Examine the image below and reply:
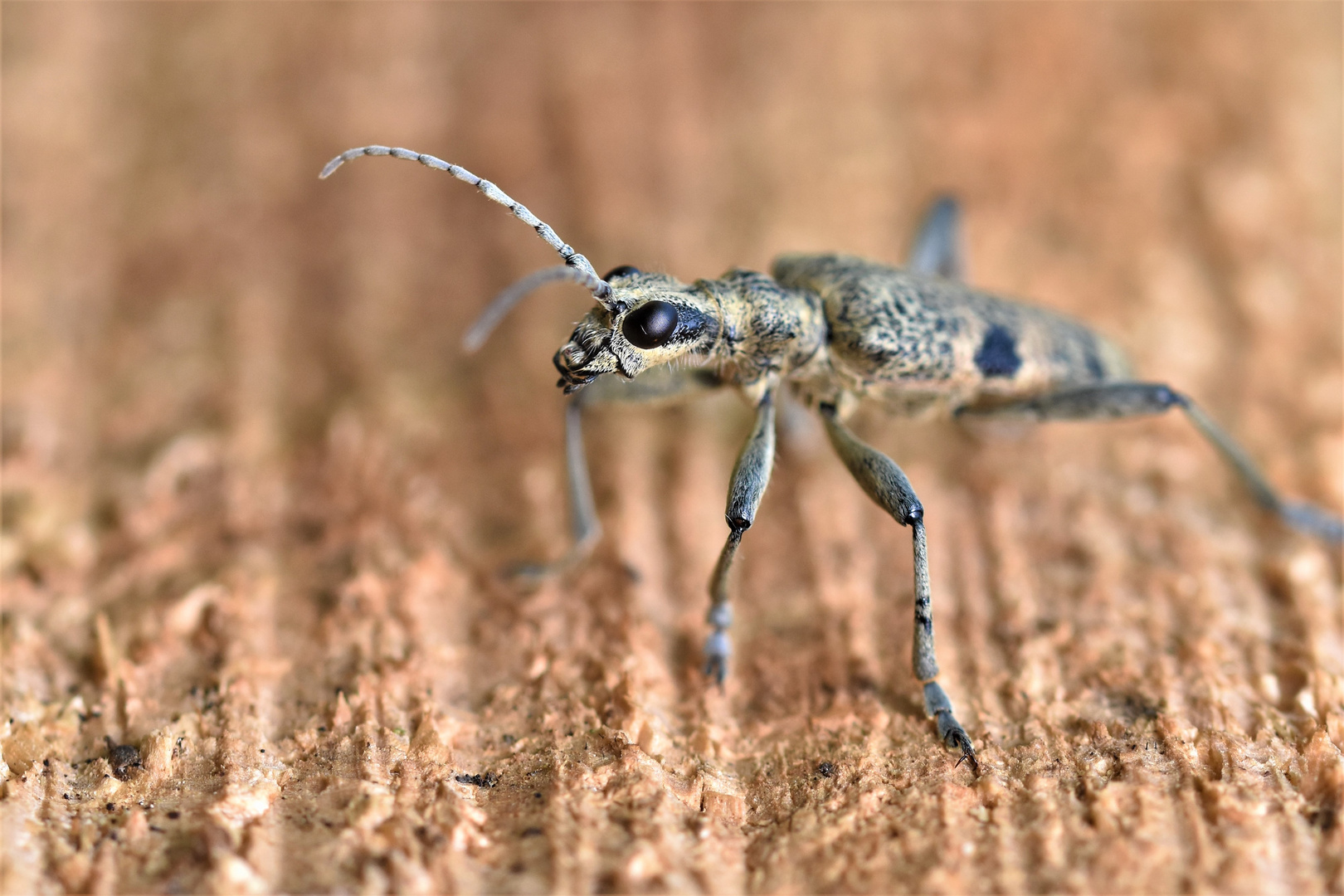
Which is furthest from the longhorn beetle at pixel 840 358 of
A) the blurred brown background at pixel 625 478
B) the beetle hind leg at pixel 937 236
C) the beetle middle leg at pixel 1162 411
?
the beetle hind leg at pixel 937 236

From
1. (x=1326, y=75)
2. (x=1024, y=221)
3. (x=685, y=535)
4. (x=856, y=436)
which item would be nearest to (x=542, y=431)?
(x=685, y=535)

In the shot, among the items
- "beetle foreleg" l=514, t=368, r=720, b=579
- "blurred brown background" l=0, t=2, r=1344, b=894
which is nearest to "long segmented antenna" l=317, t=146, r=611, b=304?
"beetle foreleg" l=514, t=368, r=720, b=579

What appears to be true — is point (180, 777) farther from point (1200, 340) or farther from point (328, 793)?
point (1200, 340)

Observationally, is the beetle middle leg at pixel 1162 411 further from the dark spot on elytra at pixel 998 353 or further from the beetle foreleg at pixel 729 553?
the beetle foreleg at pixel 729 553

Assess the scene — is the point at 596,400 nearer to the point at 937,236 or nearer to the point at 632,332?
the point at 632,332

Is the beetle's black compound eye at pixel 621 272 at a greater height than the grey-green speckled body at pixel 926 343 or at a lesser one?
greater

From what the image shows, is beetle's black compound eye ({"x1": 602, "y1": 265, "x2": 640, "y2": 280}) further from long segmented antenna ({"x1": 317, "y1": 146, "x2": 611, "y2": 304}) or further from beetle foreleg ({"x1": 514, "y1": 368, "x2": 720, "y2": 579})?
beetle foreleg ({"x1": 514, "y1": 368, "x2": 720, "y2": 579})

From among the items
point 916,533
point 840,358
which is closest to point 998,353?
point 840,358
